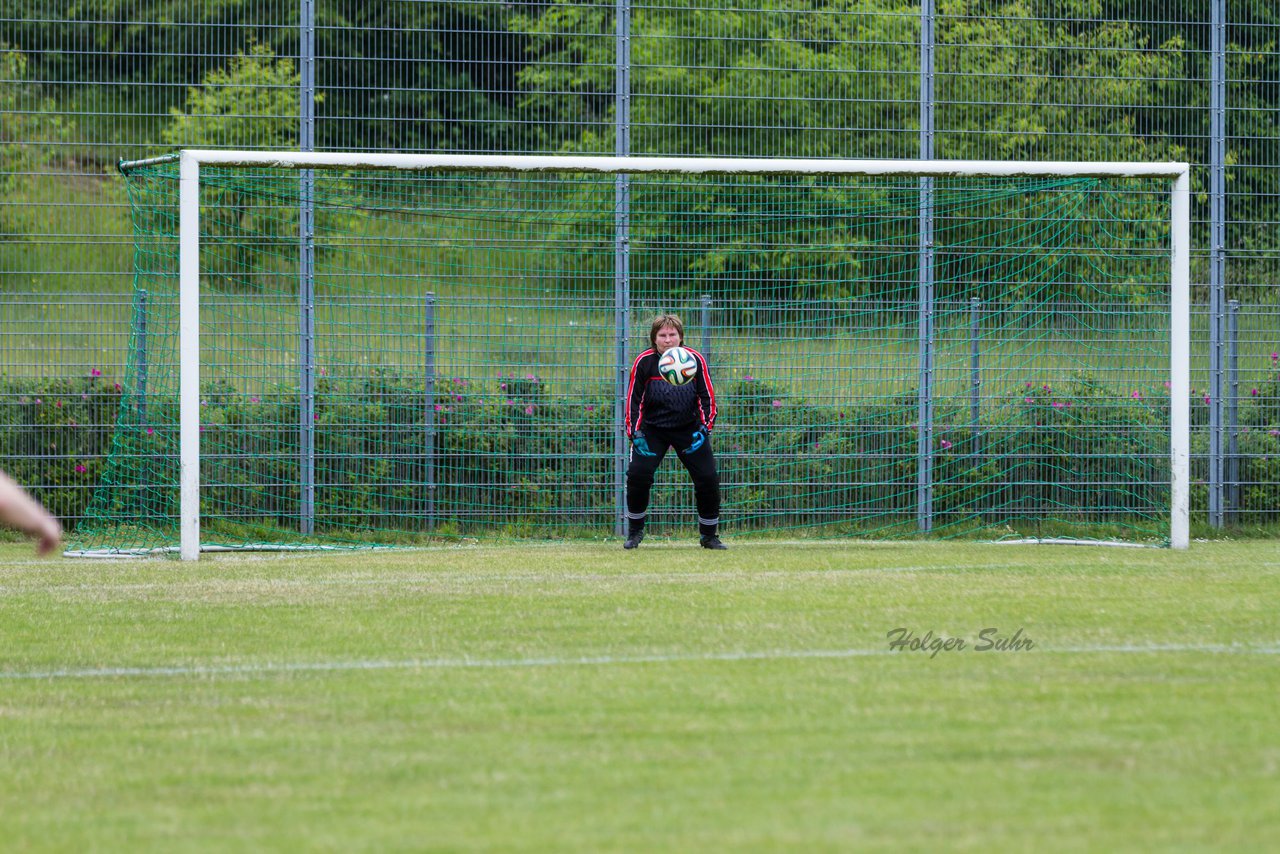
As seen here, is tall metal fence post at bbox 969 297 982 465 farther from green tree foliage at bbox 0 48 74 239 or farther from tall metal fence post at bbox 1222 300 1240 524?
green tree foliage at bbox 0 48 74 239

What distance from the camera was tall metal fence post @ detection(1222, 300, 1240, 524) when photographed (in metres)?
13.4

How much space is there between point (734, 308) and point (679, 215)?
2.88 feet

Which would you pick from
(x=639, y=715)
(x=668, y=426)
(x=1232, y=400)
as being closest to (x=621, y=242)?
(x=668, y=426)

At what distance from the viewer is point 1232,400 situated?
13406mm

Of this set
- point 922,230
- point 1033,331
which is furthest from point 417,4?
point 1033,331

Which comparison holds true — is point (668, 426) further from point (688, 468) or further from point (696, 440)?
point (688, 468)

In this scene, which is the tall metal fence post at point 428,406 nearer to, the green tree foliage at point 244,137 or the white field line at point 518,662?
the green tree foliage at point 244,137

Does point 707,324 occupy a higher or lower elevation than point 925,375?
higher

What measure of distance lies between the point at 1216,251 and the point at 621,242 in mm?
4900

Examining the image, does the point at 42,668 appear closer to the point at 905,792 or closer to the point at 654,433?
the point at 905,792

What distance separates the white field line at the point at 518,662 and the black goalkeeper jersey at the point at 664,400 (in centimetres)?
492

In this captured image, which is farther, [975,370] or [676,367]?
[975,370]

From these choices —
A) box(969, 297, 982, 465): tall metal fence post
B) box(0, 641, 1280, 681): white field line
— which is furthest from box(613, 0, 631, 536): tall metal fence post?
box(0, 641, 1280, 681): white field line

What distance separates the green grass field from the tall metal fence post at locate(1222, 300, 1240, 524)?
174 inches
